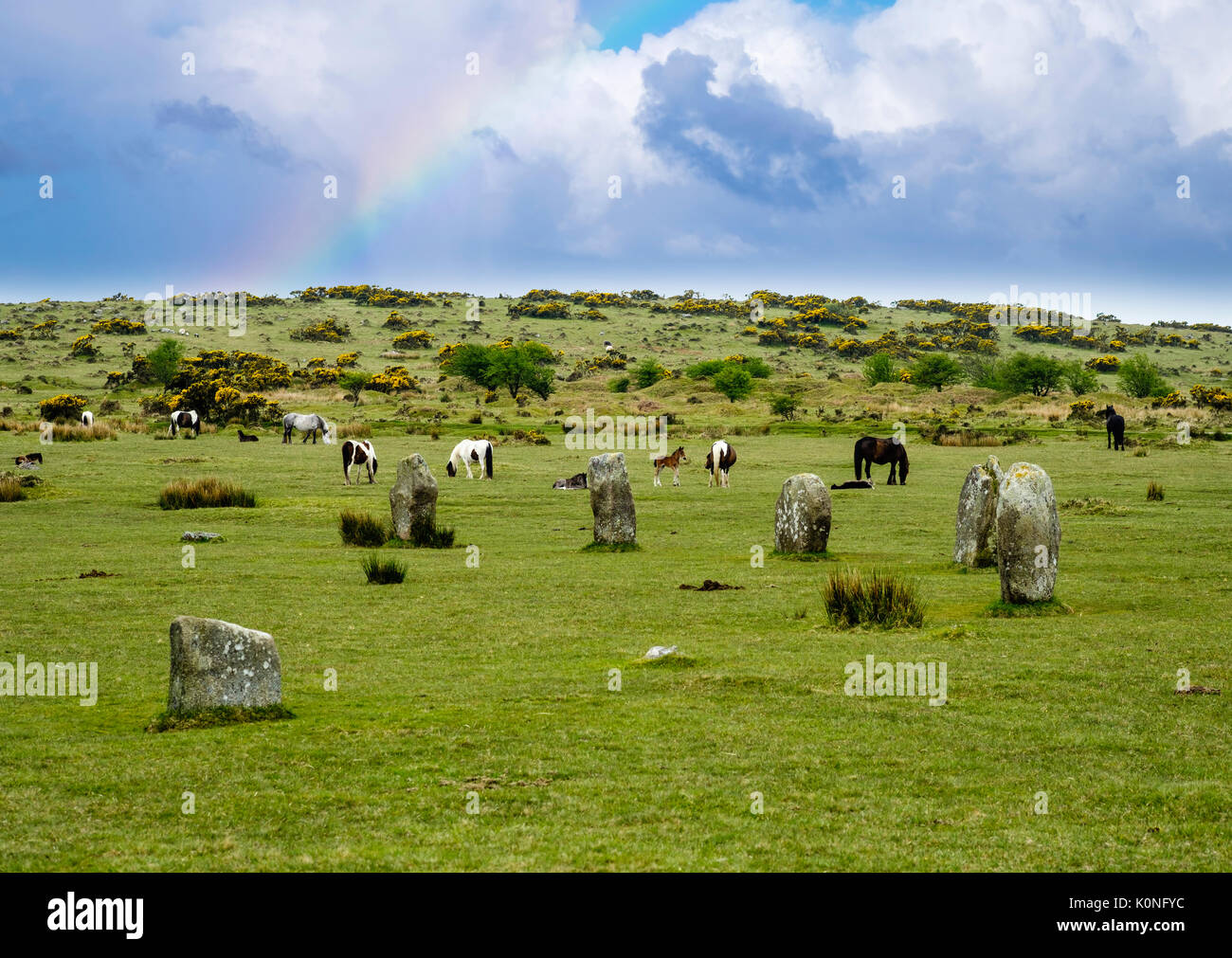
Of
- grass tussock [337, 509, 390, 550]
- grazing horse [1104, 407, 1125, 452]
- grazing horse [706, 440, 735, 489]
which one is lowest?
grass tussock [337, 509, 390, 550]

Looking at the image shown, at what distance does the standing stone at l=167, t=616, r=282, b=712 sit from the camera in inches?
472

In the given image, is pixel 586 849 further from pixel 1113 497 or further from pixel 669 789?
pixel 1113 497

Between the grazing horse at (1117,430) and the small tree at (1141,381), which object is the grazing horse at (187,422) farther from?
the small tree at (1141,381)

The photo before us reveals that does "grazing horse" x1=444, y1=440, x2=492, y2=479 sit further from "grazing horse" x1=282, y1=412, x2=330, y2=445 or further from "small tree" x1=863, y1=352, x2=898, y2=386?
"small tree" x1=863, y1=352, x2=898, y2=386

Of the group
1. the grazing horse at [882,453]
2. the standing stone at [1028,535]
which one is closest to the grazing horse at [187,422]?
the grazing horse at [882,453]

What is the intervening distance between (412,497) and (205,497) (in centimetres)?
1046

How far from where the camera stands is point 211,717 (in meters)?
12.3

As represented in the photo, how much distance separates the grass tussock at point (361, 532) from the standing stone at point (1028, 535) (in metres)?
15.4

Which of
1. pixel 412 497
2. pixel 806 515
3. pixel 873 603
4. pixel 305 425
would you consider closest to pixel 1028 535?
pixel 873 603

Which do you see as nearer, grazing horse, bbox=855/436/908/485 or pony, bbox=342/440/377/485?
grazing horse, bbox=855/436/908/485

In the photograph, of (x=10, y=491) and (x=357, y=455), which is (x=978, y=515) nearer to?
(x=357, y=455)

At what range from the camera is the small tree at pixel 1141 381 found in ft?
348

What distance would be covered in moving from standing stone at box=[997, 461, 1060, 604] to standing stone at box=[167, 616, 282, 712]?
1145 cm

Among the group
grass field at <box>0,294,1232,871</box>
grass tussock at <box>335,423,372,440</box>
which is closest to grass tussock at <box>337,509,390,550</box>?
grass field at <box>0,294,1232,871</box>
